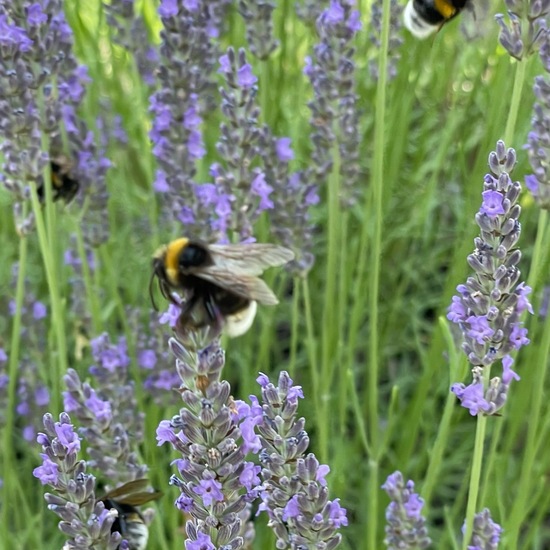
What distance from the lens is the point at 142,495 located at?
155 centimetres

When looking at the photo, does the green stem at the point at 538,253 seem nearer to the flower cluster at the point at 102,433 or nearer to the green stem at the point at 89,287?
the flower cluster at the point at 102,433

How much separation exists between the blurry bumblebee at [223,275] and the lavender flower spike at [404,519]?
0.40 metres

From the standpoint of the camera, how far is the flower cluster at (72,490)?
1.20 metres

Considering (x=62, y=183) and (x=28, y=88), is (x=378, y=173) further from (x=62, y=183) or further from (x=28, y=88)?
(x=62, y=183)

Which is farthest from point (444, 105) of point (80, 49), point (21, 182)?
point (21, 182)

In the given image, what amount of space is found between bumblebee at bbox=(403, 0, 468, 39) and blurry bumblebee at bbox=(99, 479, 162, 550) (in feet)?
4.29

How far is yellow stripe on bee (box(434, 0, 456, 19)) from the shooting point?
2178 mm

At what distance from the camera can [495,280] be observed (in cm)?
130

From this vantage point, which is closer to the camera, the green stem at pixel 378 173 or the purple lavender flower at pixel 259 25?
the green stem at pixel 378 173

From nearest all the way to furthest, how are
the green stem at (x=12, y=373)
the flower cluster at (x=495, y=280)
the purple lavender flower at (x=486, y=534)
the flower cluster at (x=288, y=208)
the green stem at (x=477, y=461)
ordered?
the flower cluster at (x=495, y=280) < the green stem at (x=477, y=461) < the purple lavender flower at (x=486, y=534) < the green stem at (x=12, y=373) < the flower cluster at (x=288, y=208)

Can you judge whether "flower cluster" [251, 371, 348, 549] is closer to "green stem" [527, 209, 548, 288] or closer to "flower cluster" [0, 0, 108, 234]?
"green stem" [527, 209, 548, 288]

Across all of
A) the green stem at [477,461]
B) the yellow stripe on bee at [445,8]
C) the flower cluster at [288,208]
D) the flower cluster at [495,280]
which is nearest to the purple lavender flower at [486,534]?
the green stem at [477,461]

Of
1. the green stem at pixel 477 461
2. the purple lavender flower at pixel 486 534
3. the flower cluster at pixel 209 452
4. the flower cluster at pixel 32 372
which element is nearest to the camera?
the flower cluster at pixel 209 452

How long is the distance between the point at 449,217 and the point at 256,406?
2497mm
